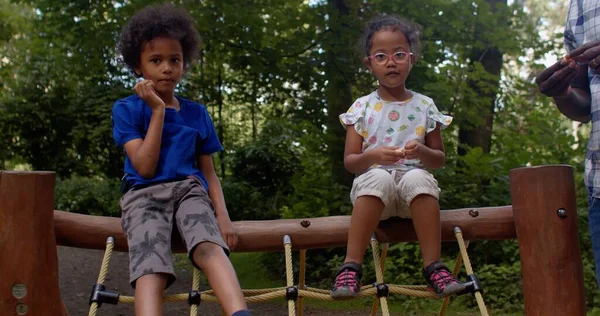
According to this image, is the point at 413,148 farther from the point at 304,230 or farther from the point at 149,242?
the point at 149,242

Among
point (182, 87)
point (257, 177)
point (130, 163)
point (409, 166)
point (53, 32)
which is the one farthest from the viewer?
point (182, 87)

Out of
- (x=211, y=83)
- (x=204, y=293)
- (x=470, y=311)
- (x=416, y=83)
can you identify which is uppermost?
(x=211, y=83)

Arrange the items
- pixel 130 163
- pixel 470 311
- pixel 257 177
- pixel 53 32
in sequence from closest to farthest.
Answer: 1. pixel 130 163
2. pixel 470 311
3. pixel 53 32
4. pixel 257 177

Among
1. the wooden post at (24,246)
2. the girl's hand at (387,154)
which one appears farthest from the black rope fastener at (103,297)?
the girl's hand at (387,154)

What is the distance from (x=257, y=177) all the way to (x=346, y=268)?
6257 millimetres

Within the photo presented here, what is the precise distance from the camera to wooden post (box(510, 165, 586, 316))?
275 cm

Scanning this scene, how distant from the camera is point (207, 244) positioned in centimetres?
248

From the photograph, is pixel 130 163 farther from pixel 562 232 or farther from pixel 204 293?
pixel 562 232

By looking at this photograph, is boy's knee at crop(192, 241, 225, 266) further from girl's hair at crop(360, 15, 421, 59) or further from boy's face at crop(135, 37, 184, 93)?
girl's hair at crop(360, 15, 421, 59)

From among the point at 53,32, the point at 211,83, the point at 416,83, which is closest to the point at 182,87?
the point at 211,83

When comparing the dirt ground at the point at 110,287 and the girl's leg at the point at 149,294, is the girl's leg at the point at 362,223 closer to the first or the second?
the girl's leg at the point at 149,294

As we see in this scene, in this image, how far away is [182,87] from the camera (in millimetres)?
9961

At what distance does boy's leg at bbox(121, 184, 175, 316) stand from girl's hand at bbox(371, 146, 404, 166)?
84 centimetres

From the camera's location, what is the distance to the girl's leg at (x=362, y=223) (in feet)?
8.95
